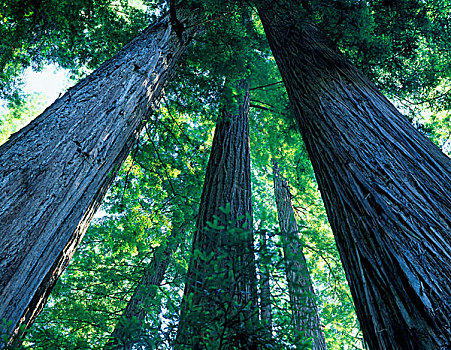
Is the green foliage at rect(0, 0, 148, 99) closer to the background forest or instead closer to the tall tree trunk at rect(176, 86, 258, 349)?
the background forest

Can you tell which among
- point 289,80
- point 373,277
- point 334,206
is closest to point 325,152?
point 334,206

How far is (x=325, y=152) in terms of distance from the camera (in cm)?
216

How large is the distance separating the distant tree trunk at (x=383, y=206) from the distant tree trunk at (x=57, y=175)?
1.82 metres

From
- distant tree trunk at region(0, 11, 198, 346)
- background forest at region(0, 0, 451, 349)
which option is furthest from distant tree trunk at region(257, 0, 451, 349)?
distant tree trunk at region(0, 11, 198, 346)

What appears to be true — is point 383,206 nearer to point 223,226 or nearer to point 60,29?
point 223,226

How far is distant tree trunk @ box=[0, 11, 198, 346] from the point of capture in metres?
1.63

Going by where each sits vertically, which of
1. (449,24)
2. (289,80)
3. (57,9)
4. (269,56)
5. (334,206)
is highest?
(269,56)

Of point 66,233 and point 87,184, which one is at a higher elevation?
point 87,184

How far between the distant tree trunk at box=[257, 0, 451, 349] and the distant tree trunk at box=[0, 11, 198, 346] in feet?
5.96

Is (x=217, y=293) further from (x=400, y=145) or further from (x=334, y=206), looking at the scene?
(x=400, y=145)

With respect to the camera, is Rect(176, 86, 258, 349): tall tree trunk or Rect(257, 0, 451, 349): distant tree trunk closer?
Rect(257, 0, 451, 349): distant tree trunk

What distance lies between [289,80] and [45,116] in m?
2.47

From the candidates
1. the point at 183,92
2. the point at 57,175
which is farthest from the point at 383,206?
the point at 183,92

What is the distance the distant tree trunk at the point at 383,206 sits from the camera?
1.18 metres
